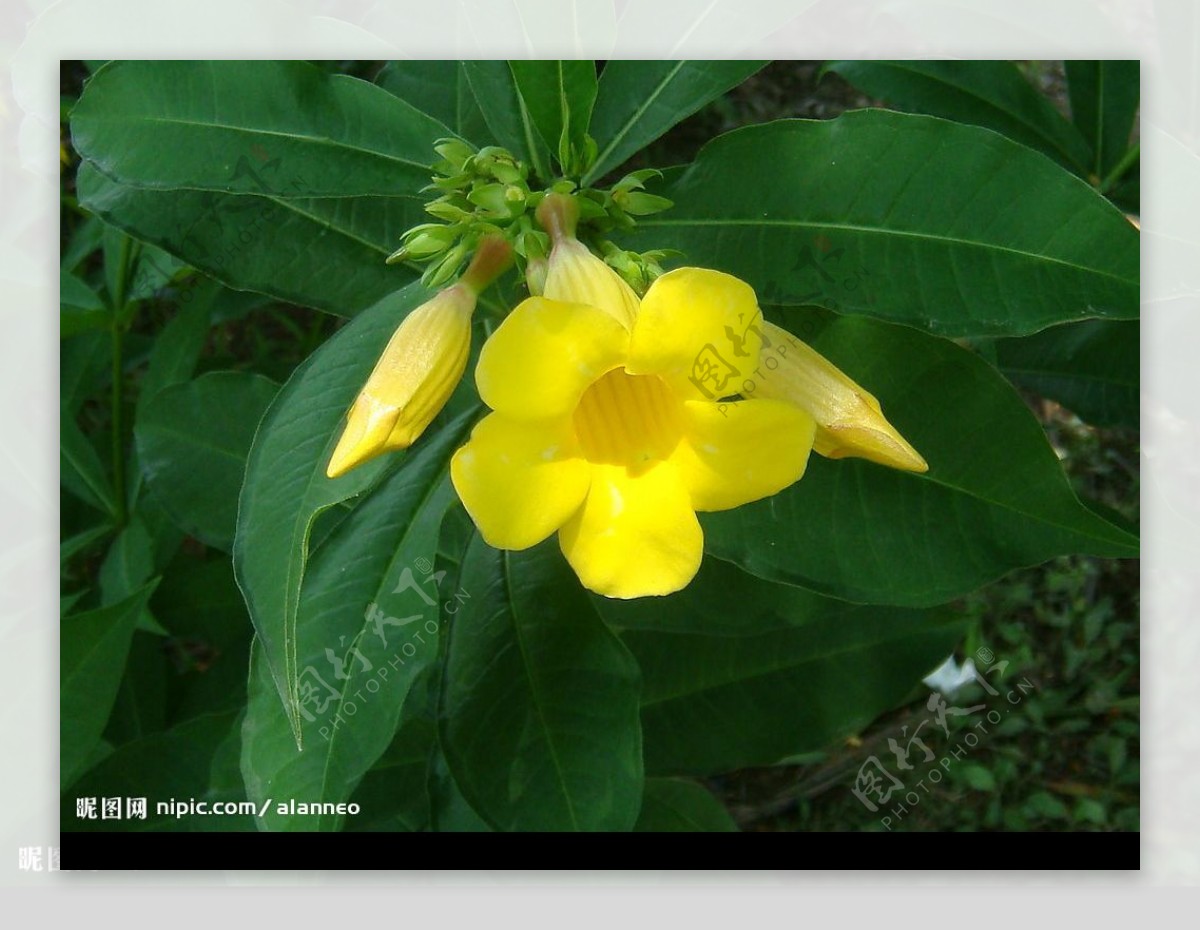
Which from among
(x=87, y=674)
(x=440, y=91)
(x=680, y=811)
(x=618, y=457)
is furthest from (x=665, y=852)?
(x=440, y=91)

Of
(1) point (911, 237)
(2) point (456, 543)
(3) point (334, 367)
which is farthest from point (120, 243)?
(1) point (911, 237)

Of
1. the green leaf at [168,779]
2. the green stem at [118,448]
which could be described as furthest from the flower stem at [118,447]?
the green leaf at [168,779]

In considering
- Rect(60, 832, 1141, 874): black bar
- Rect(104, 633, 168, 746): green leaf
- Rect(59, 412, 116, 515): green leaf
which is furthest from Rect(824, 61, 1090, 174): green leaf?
Rect(104, 633, 168, 746): green leaf

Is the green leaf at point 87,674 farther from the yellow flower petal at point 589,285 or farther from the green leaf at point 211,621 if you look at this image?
the yellow flower petal at point 589,285

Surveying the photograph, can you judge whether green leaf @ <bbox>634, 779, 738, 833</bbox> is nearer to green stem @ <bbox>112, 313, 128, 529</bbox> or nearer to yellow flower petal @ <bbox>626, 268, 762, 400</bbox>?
yellow flower petal @ <bbox>626, 268, 762, 400</bbox>

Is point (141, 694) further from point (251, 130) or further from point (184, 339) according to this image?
point (251, 130)

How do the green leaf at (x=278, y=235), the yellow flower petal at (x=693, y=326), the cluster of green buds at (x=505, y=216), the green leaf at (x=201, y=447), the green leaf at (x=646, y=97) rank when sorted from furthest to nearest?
the green leaf at (x=201, y=447), the green leaf at (x=278, y=235), the green leaf at (x=646, y=97), the cluster of green buds at (x=505, y=216), the yellow flower petal at (x=693, y=326)
